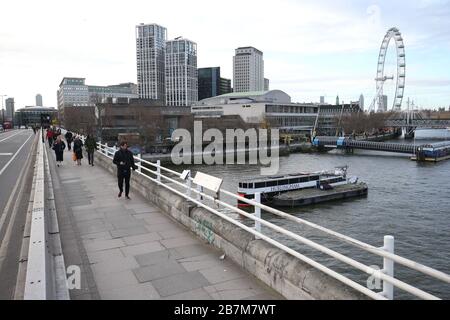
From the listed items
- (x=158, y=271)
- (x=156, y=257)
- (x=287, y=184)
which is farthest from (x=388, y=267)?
(x=287, y=184)

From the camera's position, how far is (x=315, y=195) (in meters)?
41.8

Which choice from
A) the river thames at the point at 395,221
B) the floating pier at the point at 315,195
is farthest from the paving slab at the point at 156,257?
the floating pier at the point at 315,195

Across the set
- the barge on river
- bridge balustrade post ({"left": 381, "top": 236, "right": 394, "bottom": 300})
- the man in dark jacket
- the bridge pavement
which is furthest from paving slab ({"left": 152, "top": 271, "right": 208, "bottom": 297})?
the barge on river

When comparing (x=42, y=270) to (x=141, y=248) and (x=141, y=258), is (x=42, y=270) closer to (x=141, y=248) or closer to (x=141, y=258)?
(x=141, y=258)

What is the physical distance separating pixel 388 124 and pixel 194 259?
547ft

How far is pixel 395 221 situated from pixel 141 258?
27892 mm

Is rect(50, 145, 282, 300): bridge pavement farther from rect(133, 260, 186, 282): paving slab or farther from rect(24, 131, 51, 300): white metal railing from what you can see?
rect(24, 131, 51, 300): white metal railing

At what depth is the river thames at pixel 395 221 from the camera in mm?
20688

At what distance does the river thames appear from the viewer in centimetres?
2069

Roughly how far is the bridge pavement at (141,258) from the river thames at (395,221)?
12.5m

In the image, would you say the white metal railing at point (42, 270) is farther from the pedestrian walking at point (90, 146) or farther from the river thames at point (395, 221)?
the river thames at point (395, 221)

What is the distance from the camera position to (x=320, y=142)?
113 m

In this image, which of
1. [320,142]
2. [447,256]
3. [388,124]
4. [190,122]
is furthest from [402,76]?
[447,256]
